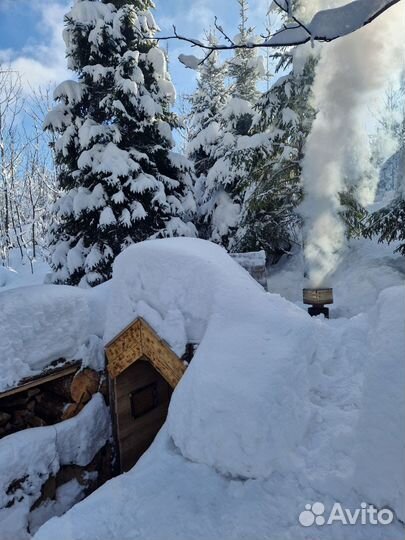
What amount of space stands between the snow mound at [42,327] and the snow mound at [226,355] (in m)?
0.95

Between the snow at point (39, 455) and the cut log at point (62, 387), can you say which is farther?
the cut log at point (62, 387)

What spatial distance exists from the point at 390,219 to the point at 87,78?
881cm

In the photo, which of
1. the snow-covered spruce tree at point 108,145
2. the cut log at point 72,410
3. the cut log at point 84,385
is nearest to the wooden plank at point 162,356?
the cut log at point 84,385

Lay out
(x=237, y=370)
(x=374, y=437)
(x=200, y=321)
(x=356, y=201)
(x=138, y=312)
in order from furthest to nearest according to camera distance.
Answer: (x=356, y=201) → (x=138, y=312) → (x=200, y=321) → (x=237, y=370) → (x=374, y=437)

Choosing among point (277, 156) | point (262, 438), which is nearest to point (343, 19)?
point (262, 438)

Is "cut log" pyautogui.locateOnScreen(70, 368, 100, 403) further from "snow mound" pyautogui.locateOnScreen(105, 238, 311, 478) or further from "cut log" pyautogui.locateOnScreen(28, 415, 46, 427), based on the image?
"snow mound" pyautogui.locateOnScreen(105, 238, 311, 478)

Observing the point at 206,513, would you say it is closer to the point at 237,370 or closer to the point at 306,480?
the point at 306,480

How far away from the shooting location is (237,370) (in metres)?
2.90

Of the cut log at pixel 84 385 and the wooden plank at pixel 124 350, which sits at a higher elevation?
the wooden plank at pixel 124 350

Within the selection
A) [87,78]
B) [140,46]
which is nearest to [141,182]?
[87,78]

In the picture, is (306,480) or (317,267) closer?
(306,480)

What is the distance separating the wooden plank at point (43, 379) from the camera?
4.18 metres

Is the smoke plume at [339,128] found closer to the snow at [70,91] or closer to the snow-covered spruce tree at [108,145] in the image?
the snow-covered spruce tree at [108,145]

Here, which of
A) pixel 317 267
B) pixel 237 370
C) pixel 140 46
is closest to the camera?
pixel 237 370
